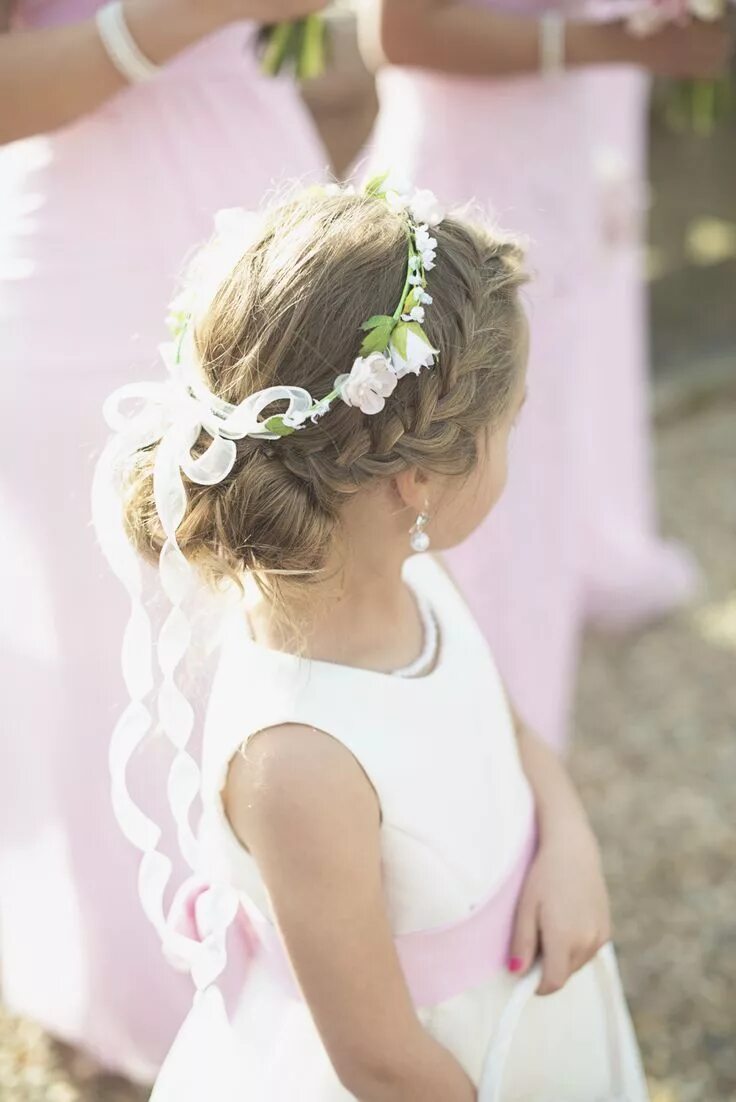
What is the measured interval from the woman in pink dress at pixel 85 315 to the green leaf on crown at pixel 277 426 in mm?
795

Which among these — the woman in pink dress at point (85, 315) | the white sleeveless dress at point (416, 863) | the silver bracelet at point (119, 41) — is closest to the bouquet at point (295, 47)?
the woman in pink dress at point (85, 315)

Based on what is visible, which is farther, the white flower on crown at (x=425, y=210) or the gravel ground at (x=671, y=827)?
the gravel ground at (x=671, y=827)

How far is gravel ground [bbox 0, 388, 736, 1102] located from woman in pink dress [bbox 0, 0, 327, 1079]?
0.54 meters

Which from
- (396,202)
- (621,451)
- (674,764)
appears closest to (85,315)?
(396,202)

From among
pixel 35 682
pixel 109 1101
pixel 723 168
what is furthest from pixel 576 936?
pixel 723 168

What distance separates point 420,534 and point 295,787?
13.2 inches

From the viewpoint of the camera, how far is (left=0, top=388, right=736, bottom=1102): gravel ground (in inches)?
99.9

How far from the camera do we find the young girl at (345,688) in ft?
4.57

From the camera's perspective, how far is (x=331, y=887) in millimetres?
1403

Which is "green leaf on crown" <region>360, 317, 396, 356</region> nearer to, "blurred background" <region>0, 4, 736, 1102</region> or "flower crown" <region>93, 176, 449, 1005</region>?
"flower crown" <region>93, 176, 449, 1005</region>

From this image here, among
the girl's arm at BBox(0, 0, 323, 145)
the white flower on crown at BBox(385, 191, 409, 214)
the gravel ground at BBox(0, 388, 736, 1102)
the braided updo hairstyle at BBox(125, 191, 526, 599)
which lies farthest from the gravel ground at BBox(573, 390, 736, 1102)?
the girl's arm at BBox(0, 0, 323, 145)

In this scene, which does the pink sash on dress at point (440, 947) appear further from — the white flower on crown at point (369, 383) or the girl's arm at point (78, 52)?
the girl's arm at point (78, 52)

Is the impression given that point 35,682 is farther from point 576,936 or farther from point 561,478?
point 561,478

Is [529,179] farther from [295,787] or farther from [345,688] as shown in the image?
[295,787]
